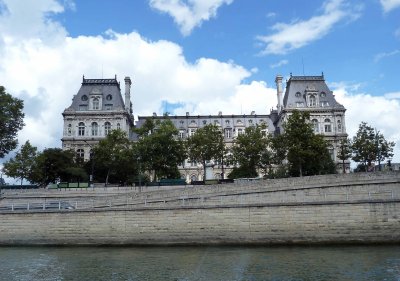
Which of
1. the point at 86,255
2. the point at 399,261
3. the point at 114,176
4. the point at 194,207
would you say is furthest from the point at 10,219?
the point at 114,176

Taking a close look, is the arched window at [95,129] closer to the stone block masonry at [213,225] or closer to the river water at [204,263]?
the stone block masonry at [213,225]

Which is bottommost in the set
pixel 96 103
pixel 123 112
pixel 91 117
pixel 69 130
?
pixel 69 130

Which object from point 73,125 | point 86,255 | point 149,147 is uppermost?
point 73,125

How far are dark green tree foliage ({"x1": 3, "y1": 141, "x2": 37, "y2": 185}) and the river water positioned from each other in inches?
1447

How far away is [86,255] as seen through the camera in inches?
1114

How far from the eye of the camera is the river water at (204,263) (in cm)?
2045

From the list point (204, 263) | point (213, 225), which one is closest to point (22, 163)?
point (213, 225)

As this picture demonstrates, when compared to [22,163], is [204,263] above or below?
below

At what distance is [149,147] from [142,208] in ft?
93.8

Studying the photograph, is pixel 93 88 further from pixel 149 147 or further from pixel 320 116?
pixel 320 116

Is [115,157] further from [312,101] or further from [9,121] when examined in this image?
[312,101]

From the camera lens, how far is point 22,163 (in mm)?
66812

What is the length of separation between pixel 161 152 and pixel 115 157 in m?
6.50

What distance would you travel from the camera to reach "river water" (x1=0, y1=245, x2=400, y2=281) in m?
20.5
